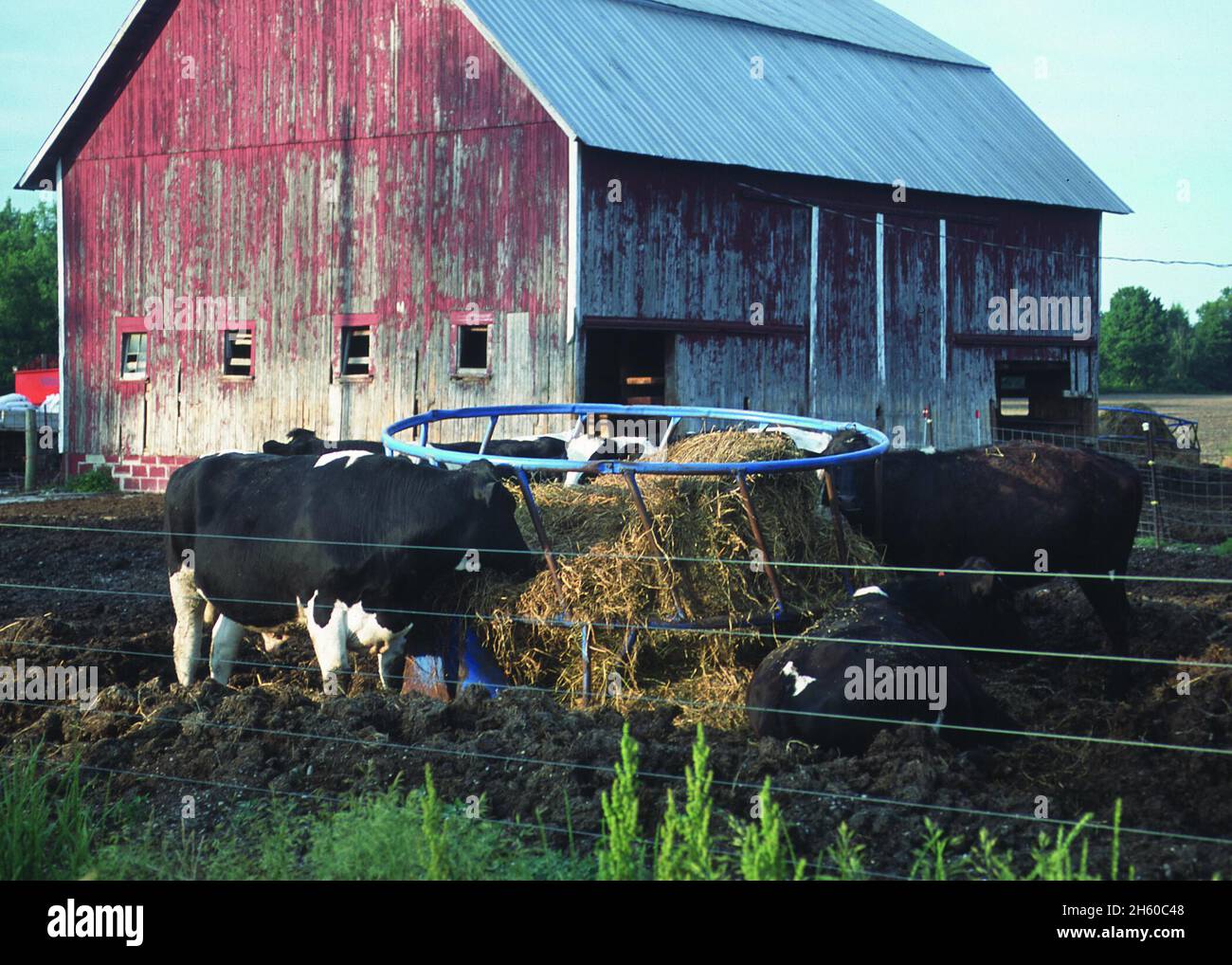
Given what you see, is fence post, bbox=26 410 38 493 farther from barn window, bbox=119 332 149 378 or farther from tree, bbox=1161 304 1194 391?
tree, bbox=1161 304 1194 391

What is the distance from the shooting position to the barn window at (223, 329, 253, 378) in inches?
808

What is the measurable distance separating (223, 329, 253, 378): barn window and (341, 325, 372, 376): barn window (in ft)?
6.13

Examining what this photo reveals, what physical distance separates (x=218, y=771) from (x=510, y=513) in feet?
7.82

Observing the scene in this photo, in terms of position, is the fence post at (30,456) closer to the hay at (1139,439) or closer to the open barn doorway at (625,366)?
the open barn doorway at (625,366)

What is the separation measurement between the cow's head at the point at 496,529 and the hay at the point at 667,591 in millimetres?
104

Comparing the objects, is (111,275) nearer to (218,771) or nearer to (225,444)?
(225,444)

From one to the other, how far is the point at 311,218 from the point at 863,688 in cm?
1487

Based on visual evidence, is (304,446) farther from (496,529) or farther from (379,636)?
(496,529)

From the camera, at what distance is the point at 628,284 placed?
698 inches

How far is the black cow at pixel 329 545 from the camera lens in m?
7.58

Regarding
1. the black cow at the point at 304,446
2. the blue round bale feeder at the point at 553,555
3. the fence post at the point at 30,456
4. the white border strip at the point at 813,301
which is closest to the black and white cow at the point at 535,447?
the black cow at the point at 304,446
